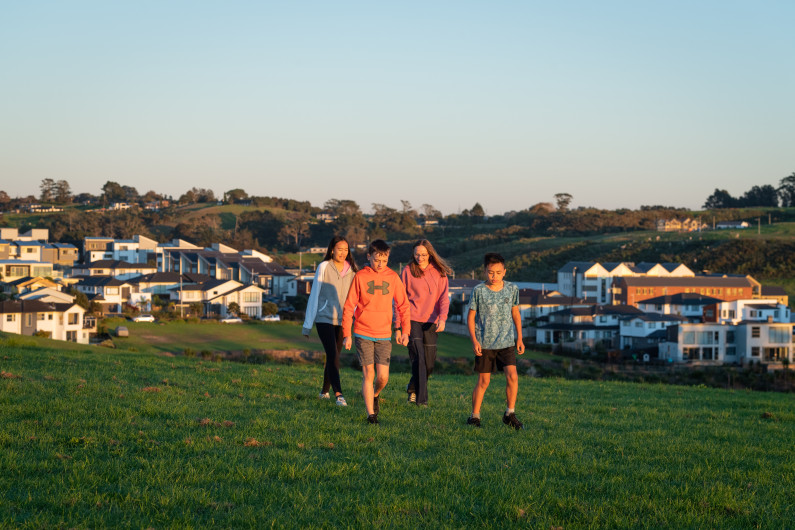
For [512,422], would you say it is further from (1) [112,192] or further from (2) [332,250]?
(1) [112,192]

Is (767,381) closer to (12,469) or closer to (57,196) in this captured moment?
(12,469)

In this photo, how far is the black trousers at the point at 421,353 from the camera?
10.6 m

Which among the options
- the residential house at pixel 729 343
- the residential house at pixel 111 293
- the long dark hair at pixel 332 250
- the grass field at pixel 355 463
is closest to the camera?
the grass field at pixel 355 463

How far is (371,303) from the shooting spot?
30.3 ft

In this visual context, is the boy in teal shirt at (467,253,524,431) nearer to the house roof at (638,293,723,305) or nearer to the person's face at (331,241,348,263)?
the person's face at (331,241,348,263)

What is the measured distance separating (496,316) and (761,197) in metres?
170

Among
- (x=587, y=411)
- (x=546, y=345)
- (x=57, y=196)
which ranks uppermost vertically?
(x=57, y=196)

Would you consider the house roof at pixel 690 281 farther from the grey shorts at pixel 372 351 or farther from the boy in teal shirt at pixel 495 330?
the grey shorts at pixel 372 351

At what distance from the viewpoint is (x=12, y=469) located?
600 cm

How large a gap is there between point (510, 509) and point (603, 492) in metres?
1.05

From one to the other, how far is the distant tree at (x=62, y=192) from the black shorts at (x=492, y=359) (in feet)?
589

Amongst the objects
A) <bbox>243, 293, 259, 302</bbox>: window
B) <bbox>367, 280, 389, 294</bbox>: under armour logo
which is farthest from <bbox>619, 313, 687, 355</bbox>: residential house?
<bbox>367, 280, 389, 294</bbox>: under armour logo

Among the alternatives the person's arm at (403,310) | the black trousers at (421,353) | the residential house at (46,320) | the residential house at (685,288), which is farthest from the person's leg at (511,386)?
the residential house at (685,288)

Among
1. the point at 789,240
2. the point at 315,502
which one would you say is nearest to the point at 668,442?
the point at 315,502
